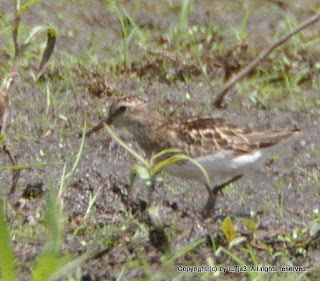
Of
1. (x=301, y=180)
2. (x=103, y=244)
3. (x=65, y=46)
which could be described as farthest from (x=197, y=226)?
(x=65, y=46)

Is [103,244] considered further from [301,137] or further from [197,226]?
[301,137]

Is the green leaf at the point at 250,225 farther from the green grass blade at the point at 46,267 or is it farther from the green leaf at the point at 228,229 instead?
the green grass blade at the point at 46,267

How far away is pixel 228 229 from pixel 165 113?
2700 mm

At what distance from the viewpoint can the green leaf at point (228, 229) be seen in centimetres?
600

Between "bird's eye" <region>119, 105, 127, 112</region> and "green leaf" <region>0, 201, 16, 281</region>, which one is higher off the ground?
"bird's eye" <region>119, 105, 127, 112</region>

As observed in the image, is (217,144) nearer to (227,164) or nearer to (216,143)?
(216,143)

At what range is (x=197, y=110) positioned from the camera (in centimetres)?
866

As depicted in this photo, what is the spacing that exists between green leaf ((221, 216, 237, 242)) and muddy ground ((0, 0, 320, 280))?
7cm

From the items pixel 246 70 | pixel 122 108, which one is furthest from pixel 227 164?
pixel 246 70

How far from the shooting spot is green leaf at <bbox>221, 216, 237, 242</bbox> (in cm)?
600

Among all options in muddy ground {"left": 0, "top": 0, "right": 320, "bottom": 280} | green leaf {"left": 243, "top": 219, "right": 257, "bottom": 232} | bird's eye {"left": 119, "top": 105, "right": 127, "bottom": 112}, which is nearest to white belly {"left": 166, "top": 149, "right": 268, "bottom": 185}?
muddy ground {"left": 0, "top": 0, "right": 320, "bottom": 280}

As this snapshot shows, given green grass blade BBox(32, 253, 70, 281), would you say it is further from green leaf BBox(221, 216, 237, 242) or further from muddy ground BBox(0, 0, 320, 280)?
green leaf BBox(221, 216, 237, 242)

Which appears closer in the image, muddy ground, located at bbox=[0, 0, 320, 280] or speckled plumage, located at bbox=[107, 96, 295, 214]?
muddy ground, located at bbox=[0, 0, 320, 280]

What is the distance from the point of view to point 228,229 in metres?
6.03
